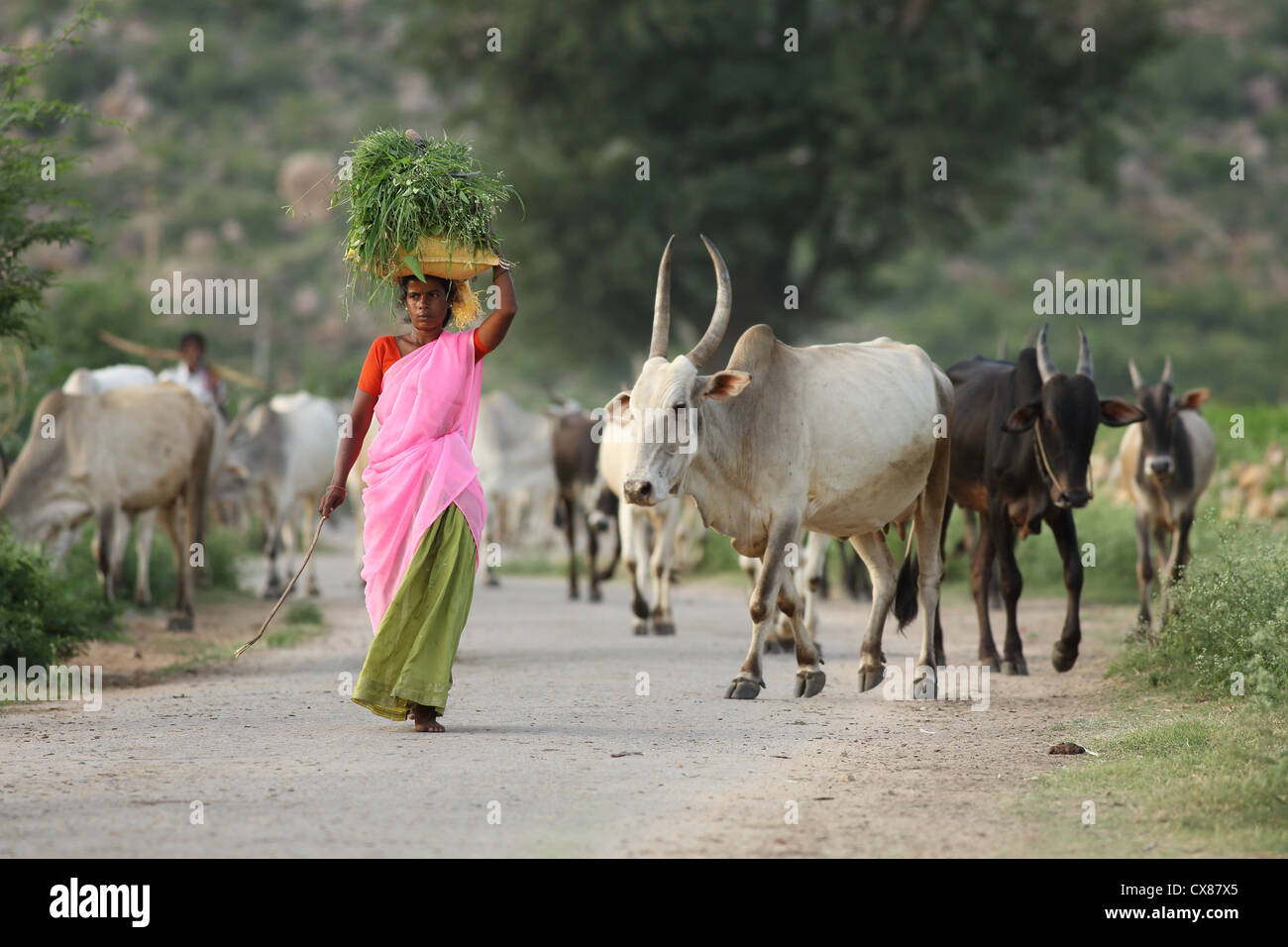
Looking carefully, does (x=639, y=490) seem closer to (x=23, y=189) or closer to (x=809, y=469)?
(x=809, y=469)

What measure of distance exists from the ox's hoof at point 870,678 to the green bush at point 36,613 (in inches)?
176

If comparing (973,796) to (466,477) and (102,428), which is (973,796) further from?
(102,428)

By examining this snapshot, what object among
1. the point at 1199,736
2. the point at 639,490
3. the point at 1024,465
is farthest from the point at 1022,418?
the point at 1199,736

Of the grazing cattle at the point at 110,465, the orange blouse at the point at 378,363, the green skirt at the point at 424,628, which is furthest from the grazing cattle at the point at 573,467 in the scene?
the green skirt at the point at 424,628

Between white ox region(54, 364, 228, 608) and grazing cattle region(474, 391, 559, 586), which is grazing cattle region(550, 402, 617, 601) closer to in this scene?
grazing cattle region(474, 391, 559, 586)

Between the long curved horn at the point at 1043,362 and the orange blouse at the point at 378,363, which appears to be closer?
the orange blouse at the point at 378,363

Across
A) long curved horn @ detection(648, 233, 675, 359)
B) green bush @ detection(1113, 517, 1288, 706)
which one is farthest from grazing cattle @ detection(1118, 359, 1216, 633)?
long curved horn @ detection(648, 233, 675, 359)

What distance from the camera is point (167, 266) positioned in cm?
5084

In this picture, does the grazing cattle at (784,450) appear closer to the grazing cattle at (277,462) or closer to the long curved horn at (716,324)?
the long curved horn at (716,324)

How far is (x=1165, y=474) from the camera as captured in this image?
11.9 meters

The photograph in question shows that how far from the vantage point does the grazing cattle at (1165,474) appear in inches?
472

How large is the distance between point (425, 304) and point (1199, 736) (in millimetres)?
3742
